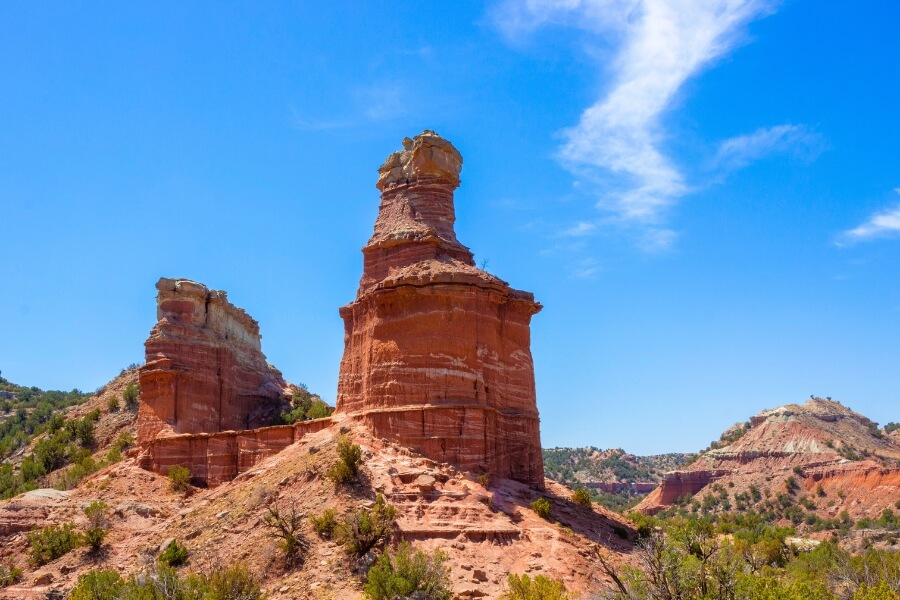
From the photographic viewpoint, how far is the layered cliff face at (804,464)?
101m

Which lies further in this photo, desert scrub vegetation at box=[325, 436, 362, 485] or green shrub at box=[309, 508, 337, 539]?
desert scrub vegetation at box=[325, 436, 362, 485]

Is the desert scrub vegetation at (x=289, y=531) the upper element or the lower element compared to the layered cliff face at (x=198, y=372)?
lower

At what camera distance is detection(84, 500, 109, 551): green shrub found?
129 ft

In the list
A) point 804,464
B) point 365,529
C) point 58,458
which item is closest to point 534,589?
point 365,529

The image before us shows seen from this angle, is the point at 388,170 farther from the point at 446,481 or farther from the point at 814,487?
the point at 814,487

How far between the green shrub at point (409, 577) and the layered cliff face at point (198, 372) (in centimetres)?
2684

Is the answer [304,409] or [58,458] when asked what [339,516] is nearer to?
[304,409]

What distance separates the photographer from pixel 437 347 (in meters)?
37.2

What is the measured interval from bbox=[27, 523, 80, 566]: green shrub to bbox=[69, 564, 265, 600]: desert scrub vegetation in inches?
327

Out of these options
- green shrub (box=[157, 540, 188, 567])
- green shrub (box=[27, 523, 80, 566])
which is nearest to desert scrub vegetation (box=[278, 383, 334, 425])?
green shrub (box=[27, 523, 80, 566])

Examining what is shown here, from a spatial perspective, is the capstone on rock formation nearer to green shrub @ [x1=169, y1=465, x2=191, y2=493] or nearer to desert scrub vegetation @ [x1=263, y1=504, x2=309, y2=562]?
green shrub @ [x1=169, y1=465, x2=191, y2=493]

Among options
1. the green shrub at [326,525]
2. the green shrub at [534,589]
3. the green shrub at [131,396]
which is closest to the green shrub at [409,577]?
the green shrub at [534,589]

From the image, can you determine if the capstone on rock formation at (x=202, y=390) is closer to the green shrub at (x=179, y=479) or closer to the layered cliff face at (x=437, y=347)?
the green shrub at (x=179, y=479)

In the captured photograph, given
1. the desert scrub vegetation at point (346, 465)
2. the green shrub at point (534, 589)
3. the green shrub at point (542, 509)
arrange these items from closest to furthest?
the green shrub at point (534, 589) < the desert scrub vegetation at point (346, 465) < the green shrub at point (542, 509)
